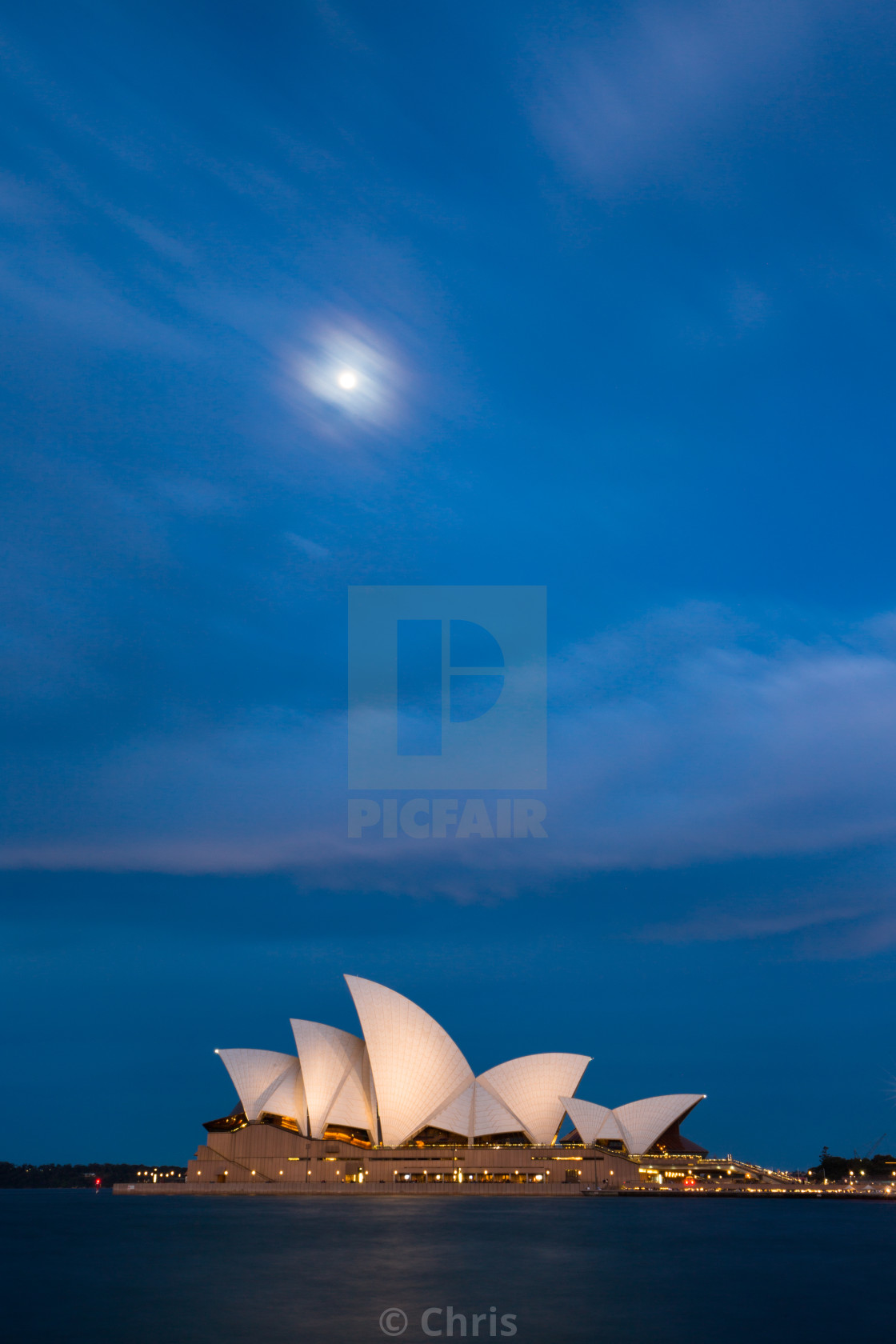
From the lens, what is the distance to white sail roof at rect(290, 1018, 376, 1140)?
234 feet

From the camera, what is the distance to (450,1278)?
3366 centimetres

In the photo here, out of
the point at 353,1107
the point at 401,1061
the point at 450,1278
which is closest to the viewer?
the point at 450,1278

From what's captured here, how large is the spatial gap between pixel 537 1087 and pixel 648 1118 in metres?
11.0

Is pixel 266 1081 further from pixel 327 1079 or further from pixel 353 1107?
pixel 353 1107

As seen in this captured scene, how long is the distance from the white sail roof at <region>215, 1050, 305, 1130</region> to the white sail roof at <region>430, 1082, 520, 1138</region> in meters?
9.96

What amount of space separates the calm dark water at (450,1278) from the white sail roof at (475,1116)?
43.4 feet

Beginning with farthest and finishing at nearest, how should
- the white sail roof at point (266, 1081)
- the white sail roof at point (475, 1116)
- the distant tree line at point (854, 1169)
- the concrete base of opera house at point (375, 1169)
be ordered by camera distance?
the distant tree line at point (854, 1169) → the white sail roof at point (266, 1081) → the white sail roof at point (475, 1116) → the concrete base of opera house at point (375, 1169)

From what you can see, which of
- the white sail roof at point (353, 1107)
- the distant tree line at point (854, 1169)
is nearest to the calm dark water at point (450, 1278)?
the white sail roof at point (353, 1107)

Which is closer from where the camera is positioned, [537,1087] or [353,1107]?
[353,1107]

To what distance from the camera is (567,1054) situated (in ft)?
249

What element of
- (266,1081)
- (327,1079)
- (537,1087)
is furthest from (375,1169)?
(537,1087)

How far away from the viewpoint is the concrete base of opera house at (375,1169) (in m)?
70.4

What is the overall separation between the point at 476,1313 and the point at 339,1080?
45.2 metres

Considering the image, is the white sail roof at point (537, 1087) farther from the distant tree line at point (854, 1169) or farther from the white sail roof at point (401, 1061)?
the distant tree line at point (854, 1169)
